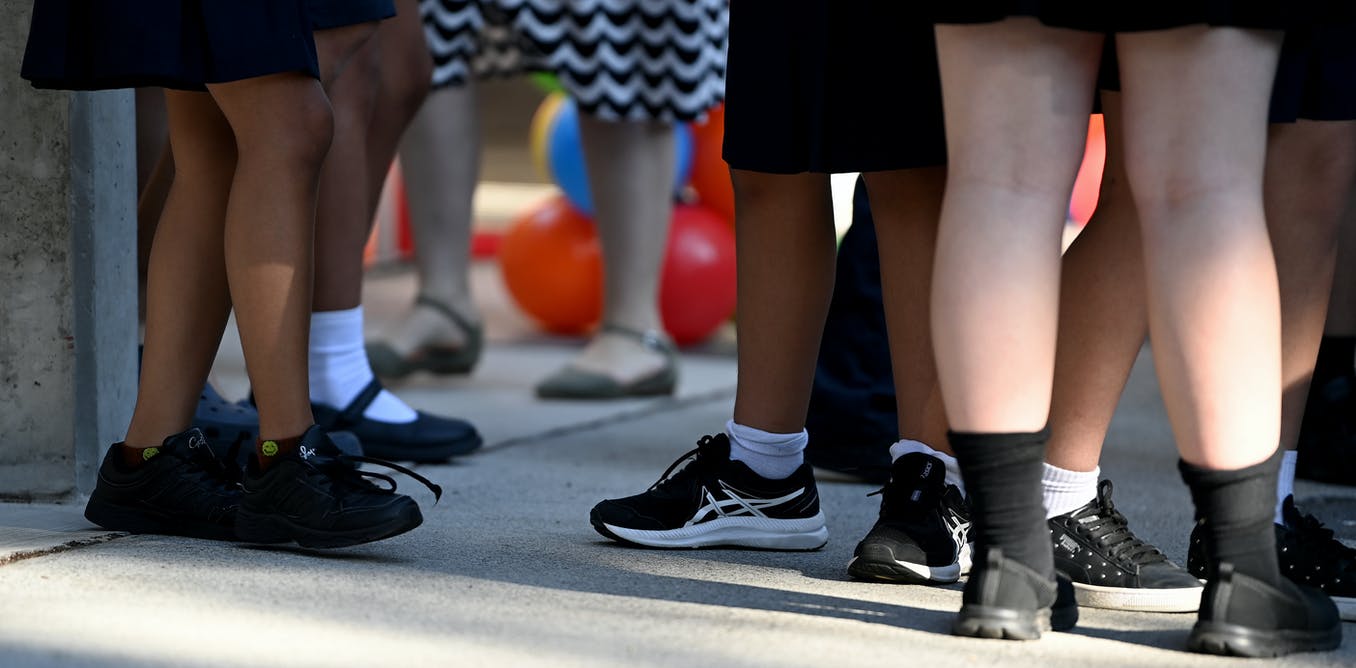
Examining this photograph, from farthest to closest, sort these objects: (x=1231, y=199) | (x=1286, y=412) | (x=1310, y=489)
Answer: (x=1310, y=489), (x=1286, y=412), (x=1231, y=199)

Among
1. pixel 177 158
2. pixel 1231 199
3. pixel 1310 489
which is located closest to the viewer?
pixel 1231 199

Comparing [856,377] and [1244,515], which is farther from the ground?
[1244,515]

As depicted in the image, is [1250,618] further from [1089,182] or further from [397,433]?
[1089,182]

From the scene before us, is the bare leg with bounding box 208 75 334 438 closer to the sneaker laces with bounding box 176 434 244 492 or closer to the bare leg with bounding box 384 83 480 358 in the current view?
the sneaker laces with bounding box 176 434 244 492

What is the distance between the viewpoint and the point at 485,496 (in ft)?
6.81

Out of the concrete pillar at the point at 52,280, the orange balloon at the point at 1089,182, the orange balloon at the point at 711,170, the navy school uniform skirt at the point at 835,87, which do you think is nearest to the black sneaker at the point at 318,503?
the concrete pillar at the point at 52,280

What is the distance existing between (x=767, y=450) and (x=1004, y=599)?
19.1 inches

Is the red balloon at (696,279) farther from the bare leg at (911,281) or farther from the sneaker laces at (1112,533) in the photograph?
the sneaker laces at (1112,533)

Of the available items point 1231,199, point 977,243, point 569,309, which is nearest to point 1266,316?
point 1231,199

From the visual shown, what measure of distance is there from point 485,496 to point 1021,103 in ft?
3.36

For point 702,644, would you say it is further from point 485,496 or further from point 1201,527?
point 485,496

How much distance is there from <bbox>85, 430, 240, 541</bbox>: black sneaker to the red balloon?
219 centimetres

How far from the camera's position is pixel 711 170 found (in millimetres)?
4258

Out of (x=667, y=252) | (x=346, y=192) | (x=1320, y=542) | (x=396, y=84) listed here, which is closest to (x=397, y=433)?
(x=346, y=192)
